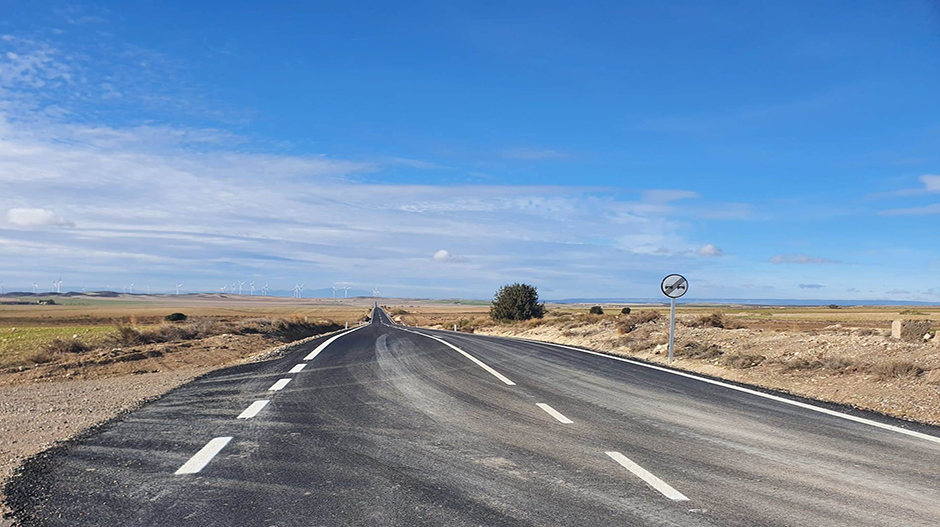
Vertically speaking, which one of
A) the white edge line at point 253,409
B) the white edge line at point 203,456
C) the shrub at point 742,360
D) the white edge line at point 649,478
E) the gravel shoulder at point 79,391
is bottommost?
the gravel shoulder at point 79,391

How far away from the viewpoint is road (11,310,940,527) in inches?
185

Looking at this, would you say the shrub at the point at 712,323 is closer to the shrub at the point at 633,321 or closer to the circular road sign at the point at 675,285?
the shrub at the point at 633,321

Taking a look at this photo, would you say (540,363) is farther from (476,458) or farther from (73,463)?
(73,463)

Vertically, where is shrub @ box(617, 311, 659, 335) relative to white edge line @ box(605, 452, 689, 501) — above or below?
above

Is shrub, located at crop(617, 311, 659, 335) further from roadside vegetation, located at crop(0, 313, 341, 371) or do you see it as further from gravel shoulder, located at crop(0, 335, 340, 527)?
roadside vegetation, located at crop(0, 313, 341, 371)

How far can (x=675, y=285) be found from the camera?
59.9 ft

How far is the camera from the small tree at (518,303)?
5644 cm

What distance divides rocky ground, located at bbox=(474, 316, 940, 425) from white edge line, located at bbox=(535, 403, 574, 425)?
5186 millimetres

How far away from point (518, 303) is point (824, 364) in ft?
141

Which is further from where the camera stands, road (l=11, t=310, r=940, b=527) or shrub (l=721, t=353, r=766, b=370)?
shrub (l=721, t=353, r=766, b=370)

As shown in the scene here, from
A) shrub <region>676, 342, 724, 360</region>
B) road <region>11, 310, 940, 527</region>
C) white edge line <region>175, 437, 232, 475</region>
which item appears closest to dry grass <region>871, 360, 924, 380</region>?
road <region>11, 310, 940, 527</region>

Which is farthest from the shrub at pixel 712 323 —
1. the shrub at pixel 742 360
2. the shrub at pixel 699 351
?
the shrub at pixel 742 360

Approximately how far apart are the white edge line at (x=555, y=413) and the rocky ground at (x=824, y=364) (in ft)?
17.0

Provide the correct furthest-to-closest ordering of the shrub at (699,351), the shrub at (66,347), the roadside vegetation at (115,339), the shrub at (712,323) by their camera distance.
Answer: the shrub at (712,323)
the shrub at (66,347)
the roadside vegetation at (115,339)
the shrub at (699,351)
